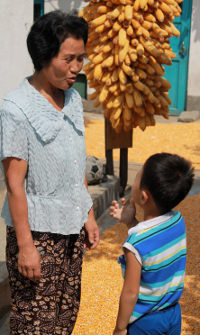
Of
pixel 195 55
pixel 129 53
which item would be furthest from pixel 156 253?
pixel 195 55

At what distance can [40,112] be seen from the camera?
2.22m

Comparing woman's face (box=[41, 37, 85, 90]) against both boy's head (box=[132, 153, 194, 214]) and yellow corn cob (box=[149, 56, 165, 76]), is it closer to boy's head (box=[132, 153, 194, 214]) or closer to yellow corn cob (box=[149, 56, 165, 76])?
boy's head (box=[132, 153, 194, 214])

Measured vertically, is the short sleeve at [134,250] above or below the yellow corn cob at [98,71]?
below

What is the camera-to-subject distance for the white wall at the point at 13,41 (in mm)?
6086

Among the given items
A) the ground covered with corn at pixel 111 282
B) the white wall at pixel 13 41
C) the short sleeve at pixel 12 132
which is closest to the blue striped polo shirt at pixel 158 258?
the short sleeve at pixel 12 132

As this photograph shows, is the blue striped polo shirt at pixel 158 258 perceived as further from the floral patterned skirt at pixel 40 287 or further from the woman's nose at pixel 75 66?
the woman's nose at pixel 75 66

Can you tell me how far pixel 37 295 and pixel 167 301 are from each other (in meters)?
0.60

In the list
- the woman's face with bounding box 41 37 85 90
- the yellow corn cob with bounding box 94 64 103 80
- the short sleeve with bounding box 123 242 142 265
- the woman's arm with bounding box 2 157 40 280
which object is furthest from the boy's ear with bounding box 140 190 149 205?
the yellow corn cob with bounding box 94 64 103 80

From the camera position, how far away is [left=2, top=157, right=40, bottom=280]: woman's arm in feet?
7.01

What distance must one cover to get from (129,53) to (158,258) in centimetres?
256

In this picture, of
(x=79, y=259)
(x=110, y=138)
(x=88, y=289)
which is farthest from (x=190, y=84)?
(x=79, y=259)

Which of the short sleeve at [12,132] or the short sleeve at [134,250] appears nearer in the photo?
the short sleeve at [134,250]

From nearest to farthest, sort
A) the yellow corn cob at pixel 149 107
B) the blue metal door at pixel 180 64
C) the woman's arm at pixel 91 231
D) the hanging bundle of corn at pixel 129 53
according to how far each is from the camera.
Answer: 1. the woman's arm at pixel 91 231
2. the hanging bundle of corn at pixel 129 53
3. the yellow corn cob at pixel 149 107
4. the blue metal door at pixel 180 64

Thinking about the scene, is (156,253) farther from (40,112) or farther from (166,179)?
(40,112)
